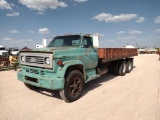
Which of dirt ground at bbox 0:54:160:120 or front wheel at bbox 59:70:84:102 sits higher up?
front wheel at bbox 59:70:84:102

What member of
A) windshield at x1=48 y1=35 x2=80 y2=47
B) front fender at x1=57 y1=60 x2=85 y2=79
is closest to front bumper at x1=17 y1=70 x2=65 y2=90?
front fender at x1=57 y1=60 x2=85 y2=79

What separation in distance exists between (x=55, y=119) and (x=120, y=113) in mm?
1790

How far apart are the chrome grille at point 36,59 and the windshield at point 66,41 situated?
4.78 feet

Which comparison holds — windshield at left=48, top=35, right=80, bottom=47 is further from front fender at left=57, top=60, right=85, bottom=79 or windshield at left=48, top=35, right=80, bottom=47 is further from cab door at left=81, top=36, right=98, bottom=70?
front fender at left=57, top=60, right=85, bottom=79

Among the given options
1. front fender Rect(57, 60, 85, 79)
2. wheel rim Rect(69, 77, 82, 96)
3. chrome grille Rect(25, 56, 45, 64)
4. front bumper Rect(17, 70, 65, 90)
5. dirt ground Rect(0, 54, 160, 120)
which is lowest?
dirt ground Rect(0, 54, 160, 120)

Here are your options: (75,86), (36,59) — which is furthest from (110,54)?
(36,59)

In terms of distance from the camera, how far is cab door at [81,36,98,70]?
5988 millimetres

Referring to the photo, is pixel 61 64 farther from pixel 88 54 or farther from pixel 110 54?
pixel 110 54

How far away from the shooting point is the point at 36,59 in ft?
16.8

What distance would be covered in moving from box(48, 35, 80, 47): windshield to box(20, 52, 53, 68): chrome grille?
1.46 m

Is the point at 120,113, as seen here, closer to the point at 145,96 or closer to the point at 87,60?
the point at 145,96

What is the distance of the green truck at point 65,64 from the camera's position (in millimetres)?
4742

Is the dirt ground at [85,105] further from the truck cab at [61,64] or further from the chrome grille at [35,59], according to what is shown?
the chrome grille at [35,59]

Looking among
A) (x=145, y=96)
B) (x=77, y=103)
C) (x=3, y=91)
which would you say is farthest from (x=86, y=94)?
(x=3, y=91)
